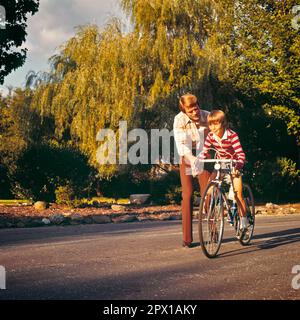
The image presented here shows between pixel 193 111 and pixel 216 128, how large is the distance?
43cm

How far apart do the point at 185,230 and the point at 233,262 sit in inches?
42.0

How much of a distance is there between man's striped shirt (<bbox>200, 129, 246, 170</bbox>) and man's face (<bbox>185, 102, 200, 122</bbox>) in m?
0.32

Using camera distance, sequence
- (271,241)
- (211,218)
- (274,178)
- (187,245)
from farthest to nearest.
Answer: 1. (274,178)
2. (271,241)
3. (187,245)
4. (211,218)

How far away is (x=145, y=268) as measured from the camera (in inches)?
190

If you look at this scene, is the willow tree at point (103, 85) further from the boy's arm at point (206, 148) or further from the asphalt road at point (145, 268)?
the boy's arm at point (206, 148)

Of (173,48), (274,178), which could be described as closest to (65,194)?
(173,48)

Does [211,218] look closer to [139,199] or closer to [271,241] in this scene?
[271,241]

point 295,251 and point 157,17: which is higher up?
point 157,17

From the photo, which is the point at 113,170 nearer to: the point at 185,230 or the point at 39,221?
the point at 39,221

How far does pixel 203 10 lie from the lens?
20234mm

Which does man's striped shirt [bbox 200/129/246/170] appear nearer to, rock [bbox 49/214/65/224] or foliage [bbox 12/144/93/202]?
rock [bbox 49/214/65/224]

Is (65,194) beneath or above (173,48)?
beneath

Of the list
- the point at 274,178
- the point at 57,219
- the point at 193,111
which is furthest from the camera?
the point at 274,178
